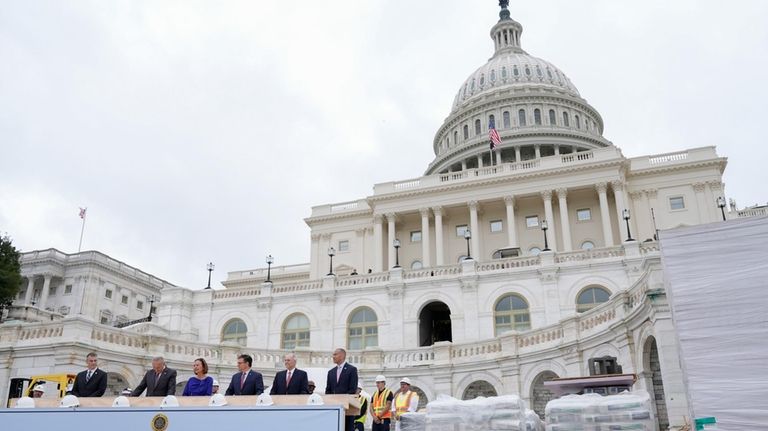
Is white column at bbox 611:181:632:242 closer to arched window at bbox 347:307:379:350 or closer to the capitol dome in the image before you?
the capitol dome

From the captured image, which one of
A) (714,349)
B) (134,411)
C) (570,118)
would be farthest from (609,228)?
(134,411)

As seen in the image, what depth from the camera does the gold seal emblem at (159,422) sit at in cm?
897

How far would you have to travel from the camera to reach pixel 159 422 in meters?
9.00

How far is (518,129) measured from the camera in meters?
89.4

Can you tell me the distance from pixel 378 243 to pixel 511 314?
29.5 metres

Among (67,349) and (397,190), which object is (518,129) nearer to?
(397,190)

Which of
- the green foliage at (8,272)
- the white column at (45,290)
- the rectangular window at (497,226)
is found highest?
the rectangular window at (497,226)

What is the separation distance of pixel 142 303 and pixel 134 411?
93246mm

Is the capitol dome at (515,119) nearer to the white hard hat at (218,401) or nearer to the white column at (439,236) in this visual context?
the white column at (439,236)

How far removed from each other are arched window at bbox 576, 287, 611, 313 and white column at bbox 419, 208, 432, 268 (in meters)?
27.0

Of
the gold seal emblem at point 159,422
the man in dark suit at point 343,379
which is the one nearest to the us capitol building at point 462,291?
the man in dark suit at point 343,379

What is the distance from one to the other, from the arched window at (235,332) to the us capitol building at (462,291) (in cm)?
9

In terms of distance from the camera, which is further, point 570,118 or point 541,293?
point 570,118

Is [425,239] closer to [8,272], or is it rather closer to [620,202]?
[620,202]
